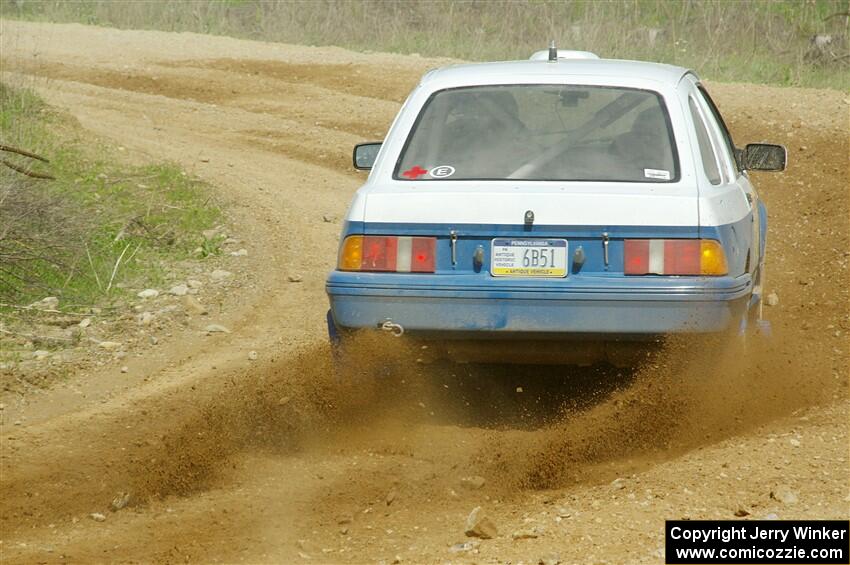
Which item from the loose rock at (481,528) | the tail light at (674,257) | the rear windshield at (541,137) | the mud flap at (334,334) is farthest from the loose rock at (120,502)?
the tail light at (674,257)

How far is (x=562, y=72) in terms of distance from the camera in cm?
590

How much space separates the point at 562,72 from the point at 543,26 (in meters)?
16.5

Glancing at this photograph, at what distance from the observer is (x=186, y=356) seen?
288 inches

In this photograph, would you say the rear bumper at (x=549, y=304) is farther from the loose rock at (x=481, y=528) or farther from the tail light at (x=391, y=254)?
the loose rock at (x=481, y=528)

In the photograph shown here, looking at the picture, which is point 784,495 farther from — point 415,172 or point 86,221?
point 86,221

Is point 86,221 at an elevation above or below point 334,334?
below

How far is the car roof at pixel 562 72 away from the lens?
588 centimetres

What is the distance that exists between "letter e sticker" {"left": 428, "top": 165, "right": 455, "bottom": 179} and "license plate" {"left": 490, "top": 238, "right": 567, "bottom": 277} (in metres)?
0.50

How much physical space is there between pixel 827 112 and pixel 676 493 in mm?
9681

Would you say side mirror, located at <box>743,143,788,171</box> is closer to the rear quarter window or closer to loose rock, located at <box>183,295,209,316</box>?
the rear quarter window

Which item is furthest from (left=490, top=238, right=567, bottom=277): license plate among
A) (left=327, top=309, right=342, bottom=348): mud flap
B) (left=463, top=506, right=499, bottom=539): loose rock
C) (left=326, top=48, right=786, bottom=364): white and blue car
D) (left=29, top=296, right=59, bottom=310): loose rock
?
(left=29, top=296, right=59, bottom=310): loose rock

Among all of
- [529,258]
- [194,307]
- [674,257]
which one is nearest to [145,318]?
[194,307]

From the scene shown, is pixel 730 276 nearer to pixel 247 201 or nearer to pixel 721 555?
pixel 721 555

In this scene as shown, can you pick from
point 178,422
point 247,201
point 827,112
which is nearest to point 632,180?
point 178,422
